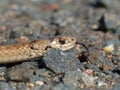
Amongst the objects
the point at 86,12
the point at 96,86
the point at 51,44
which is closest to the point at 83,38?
the point at 51,44

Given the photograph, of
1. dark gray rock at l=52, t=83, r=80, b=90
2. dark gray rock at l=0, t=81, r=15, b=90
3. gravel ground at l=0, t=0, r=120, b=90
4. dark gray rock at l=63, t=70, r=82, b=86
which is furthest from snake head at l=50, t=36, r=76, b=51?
dark gray rock at l=0, t=81, r=15, b=90

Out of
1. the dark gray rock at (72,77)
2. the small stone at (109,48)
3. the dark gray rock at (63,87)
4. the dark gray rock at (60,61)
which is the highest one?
the dark gray rock at (60,61)

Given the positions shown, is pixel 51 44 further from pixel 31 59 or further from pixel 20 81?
pixel 20 81

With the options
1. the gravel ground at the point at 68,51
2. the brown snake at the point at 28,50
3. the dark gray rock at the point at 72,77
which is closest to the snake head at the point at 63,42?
the brown snake at the point at 28,50

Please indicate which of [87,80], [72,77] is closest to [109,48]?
[87,80]

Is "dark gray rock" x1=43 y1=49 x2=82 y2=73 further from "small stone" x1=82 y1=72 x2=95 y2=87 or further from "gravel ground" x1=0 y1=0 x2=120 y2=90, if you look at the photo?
"small stone" x1=82 y1=72 x2=95 y2=87

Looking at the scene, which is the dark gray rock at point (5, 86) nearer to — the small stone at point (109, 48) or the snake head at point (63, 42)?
the snake head at point (63, 42)
